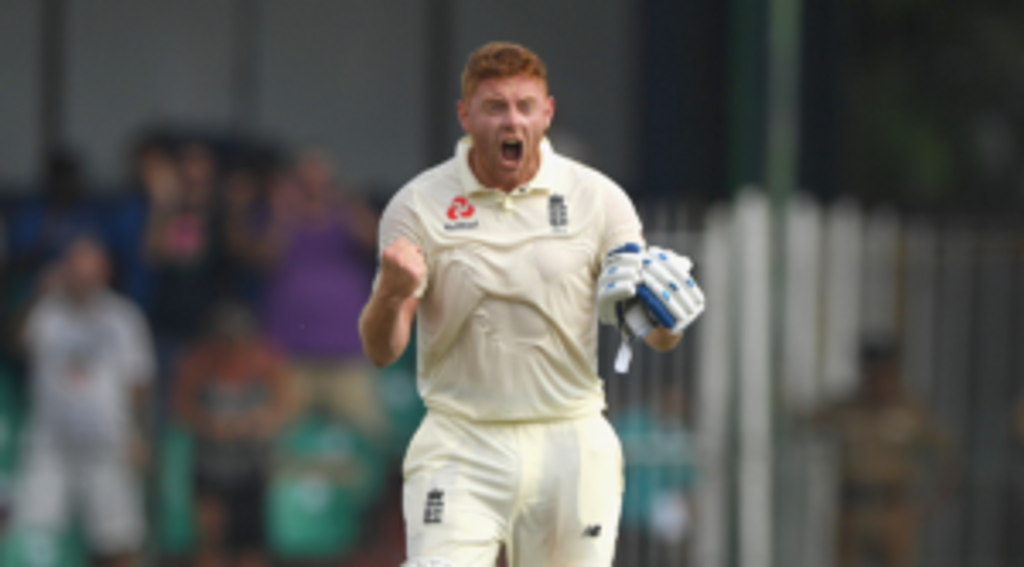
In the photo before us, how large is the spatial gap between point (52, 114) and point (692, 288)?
8.23 metres

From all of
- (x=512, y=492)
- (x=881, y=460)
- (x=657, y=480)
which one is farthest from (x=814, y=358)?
(x=512, y=492)

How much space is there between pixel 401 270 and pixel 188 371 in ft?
19.1

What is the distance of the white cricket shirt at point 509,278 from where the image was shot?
5.42 m

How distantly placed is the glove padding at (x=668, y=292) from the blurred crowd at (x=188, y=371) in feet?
18.7

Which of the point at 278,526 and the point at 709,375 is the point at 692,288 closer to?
the point at 709,375

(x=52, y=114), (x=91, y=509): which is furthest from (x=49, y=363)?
(x=52, y=114)

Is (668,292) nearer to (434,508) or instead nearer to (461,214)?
(461,214)

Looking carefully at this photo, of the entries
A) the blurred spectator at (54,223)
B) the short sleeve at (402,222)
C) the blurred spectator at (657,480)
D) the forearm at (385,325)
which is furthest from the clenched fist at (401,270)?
the blurred spectator at (54,223)

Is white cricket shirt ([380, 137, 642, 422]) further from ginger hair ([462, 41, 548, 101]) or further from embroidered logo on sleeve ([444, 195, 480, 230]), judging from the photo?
ginger hair ([462, 41, 548, 101])

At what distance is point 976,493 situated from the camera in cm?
1106

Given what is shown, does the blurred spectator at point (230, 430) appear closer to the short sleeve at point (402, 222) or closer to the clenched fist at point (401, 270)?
the short sleeve at point (402, 222)

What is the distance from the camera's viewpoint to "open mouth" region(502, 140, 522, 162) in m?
5.36

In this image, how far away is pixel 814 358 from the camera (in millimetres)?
10961

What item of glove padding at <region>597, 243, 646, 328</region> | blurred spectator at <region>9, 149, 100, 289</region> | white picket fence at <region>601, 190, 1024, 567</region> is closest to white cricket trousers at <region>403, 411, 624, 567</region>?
glove padding at <region>597, 243, 646, 328</region>
